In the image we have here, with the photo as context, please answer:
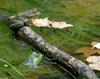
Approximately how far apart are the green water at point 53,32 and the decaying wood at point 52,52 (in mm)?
59

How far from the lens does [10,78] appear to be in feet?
6.54

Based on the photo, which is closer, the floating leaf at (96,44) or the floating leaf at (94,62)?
the floating leaf at (94,62)

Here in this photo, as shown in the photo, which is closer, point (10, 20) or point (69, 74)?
point (69, 74)

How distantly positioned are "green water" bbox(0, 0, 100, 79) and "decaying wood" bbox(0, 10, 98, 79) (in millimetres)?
59

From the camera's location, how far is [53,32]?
8.72 feet

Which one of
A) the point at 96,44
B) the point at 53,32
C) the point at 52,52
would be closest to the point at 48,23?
the point at 53,32

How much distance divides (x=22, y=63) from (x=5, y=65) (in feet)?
0.41

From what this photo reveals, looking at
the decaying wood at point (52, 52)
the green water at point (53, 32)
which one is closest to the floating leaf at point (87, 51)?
the green water at point (53, 32)

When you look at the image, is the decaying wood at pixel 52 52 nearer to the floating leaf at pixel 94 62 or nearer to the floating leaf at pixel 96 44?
the floating leaf at pixel 94 62

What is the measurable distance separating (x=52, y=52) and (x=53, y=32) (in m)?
0.52

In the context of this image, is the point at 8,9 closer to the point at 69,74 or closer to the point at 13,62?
the point at 13,62

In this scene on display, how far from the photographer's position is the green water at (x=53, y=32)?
2.11m

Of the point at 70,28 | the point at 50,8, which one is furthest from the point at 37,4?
the point at 70,28

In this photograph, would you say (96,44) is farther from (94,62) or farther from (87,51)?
(94,62)
